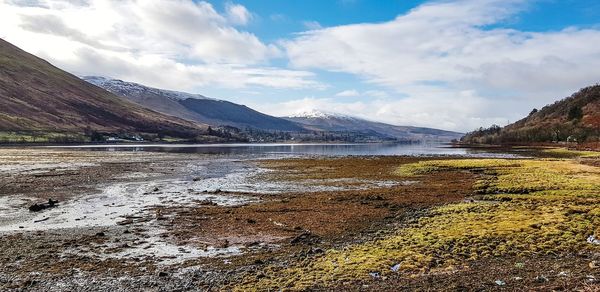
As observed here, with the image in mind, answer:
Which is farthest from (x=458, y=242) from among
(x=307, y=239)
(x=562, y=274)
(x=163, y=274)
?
(x=163, y=274)

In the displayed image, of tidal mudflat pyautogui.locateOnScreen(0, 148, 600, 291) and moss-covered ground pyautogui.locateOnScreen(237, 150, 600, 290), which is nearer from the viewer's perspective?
tidal mudflat pyautogui.locateOnScreen(0, 148, 600, 291)

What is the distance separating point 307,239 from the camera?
23.2 metres

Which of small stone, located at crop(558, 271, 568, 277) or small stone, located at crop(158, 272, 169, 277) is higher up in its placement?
small stone, located at crop(558, 271, 568, 277)

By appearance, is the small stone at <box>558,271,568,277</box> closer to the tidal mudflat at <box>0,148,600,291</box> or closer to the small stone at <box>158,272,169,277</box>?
the tidal mudflat at <box>0,148,600,291</box>

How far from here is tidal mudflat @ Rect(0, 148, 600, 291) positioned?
16203 millimetres

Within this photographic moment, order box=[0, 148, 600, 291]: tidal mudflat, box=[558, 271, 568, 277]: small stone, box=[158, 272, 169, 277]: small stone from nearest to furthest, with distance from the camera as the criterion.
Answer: box=[558, 271, 568, 277]: small stone < box=[0, 148, 600, 291]: tidal mudflat < box=[158, 272, 169, 277]: small stone

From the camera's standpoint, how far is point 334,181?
55.3m

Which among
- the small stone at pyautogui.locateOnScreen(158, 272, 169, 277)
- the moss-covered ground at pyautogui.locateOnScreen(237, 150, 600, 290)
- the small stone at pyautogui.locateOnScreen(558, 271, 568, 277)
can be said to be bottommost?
the small stone at pyautogui.locateOnScreen(158, 272, 169, 277)

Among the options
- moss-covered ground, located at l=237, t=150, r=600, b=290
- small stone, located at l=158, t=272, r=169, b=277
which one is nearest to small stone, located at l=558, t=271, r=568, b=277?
moss-covered ground, located at l=237, t=150, r=600, b=290

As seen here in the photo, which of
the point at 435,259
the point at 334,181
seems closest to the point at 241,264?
the point at 435,259

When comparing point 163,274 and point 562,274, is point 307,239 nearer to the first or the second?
point 163,274

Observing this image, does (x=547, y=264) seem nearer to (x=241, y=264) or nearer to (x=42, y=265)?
(x=241, y=264)

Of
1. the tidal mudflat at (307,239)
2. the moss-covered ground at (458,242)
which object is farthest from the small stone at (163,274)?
the moss-covered ground at (458,242)

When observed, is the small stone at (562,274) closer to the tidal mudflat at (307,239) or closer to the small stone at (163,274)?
the tidal mudflat at (307,239)
